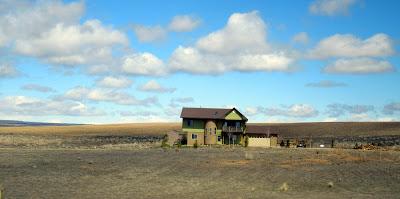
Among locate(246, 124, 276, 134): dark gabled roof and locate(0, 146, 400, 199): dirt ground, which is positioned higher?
locate(246, 124, 276, 134): dark gabled roof

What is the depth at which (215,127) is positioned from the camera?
266 feet

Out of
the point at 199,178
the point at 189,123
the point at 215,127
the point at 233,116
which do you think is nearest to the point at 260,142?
the point at 233,116

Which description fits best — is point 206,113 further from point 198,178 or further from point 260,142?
Result: point 198,178

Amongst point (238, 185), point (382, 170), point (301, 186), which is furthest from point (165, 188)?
point (382, 170)

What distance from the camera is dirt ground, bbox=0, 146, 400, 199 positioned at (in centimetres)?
2655

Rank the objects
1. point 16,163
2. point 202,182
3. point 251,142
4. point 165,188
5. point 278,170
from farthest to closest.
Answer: point 251,142 → point 16,163 → point 278,170 → point 202,182 → point 165,188

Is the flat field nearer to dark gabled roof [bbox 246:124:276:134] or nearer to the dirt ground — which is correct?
the dirt ground

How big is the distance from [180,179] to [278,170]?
864 cm

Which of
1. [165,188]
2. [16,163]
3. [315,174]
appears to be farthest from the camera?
[16,163]

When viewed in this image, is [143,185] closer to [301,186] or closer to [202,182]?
[202,182]

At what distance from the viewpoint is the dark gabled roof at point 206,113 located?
81.1m

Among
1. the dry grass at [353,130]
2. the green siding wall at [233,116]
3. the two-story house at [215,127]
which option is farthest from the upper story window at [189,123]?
the dry grass at [353,130]

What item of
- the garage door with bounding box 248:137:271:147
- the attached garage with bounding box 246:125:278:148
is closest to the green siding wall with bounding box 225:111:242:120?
the attached garage with bounding box 246:125:278:148

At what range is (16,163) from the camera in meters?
43.5
